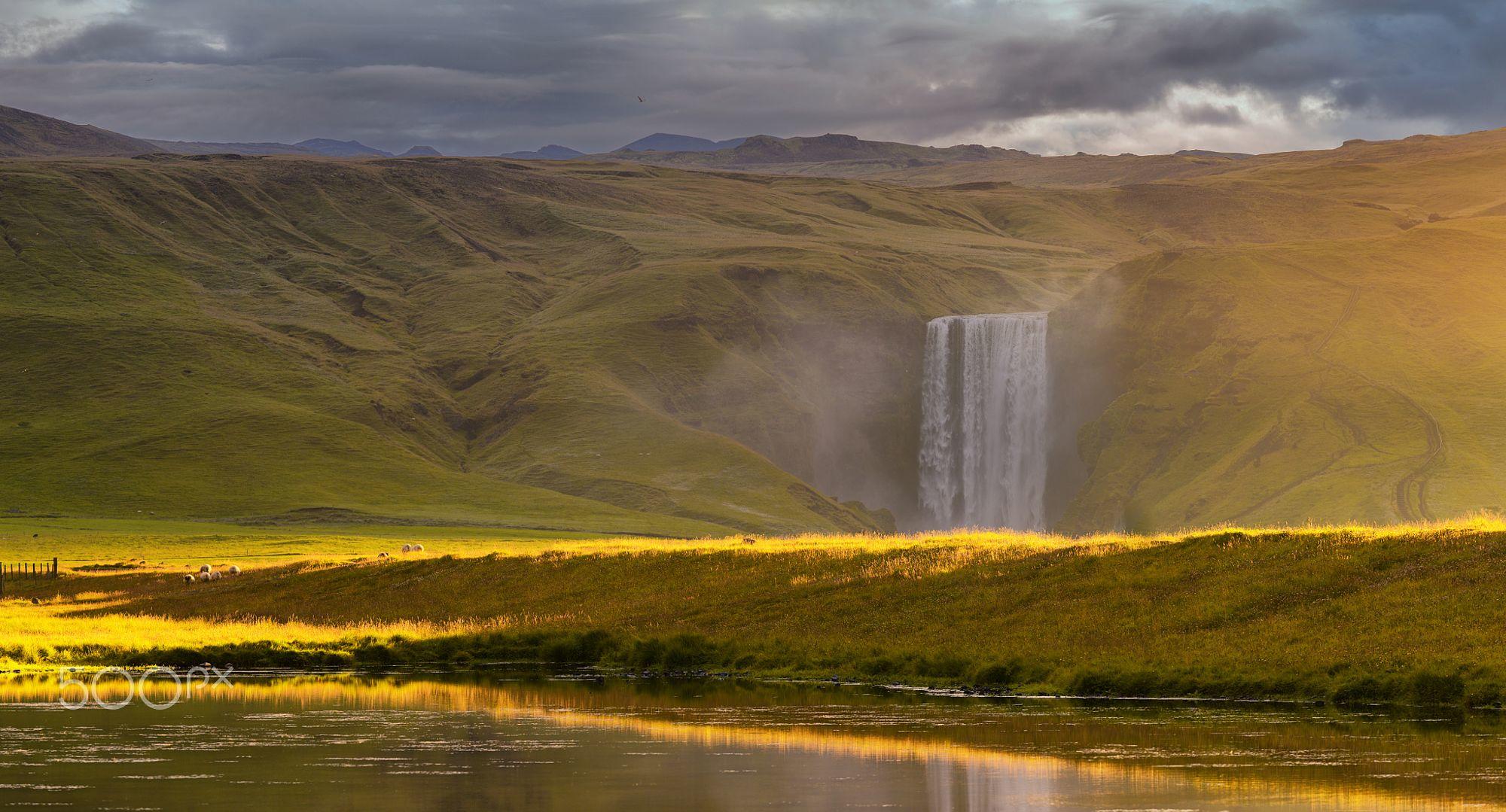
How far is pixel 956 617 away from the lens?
164 ft

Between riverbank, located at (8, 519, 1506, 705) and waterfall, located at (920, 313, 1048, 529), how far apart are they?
118 m

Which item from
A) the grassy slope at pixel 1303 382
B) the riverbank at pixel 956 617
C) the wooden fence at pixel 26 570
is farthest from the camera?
the grassy slope at pixel 1303 382

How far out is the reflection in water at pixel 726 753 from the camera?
26156 millimetres

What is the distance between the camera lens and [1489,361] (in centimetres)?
14900

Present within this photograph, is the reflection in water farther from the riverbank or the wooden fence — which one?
the wooden fence

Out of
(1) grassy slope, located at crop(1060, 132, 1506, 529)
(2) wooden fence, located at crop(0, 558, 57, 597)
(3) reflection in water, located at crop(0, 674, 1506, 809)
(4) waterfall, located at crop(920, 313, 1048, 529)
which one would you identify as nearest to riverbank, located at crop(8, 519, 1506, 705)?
(3) reflection in water, located at crop(0, 674, 1506, 809)

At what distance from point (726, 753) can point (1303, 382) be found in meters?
135

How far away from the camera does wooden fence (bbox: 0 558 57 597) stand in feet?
295

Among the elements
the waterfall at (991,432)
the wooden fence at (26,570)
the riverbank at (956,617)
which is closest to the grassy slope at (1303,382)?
the waterfall at (991,432)

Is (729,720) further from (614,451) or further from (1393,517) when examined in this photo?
(614,451)

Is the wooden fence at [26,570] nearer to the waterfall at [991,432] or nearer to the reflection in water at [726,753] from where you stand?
the reflection in water at [726,753]

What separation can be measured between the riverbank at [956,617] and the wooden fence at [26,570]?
879 inches

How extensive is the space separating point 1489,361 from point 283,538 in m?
109

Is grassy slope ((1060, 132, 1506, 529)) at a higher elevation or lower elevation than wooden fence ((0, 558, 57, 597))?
higher
